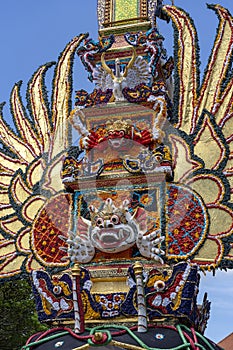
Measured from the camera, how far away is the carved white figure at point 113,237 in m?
7.58

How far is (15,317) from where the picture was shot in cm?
1364

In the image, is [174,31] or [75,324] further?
[174,31]

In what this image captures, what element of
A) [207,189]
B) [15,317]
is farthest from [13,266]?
[15,317]

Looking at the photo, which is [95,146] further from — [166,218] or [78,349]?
[78,349]

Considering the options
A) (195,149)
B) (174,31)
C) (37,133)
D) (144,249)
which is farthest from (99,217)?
(174,31)

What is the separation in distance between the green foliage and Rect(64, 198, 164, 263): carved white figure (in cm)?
584

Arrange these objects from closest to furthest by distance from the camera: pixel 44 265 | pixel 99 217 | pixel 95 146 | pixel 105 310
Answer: pixel 105 310, pixel 99 217, pixel 44 265, pixel 95 146

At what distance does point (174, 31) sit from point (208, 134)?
6.40 ft

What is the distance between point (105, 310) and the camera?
710 cm

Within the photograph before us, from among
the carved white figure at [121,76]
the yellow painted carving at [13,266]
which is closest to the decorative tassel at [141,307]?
the yellow painted carving at [13,266]

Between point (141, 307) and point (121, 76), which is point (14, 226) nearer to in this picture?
point (121, 76)

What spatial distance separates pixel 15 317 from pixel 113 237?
22.7ft

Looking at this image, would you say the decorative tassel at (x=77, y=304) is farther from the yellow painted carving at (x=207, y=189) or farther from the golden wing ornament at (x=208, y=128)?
the yellow painted carving at (x=207, y=189)

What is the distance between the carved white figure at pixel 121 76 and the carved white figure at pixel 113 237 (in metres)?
2.08
